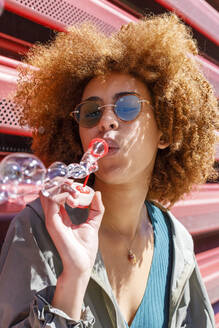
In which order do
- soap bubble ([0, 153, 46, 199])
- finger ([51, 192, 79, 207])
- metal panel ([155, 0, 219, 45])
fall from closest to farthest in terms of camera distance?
soap bubble ([0, 153, 46, 199]) → finger ([51, 192, 79, 207]) → metal panel ([155, 0, 219, 45])

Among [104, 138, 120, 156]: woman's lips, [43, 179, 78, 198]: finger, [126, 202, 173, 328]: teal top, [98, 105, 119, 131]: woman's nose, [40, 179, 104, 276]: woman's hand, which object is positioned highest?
[98, 105, 119, 131]: woman's nose

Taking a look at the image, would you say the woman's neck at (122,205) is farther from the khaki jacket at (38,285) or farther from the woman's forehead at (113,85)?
the woman's forehead at (113,85)

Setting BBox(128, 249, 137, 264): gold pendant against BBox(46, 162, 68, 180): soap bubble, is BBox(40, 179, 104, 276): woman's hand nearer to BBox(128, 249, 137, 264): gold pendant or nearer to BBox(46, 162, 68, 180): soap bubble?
BBox(46, 162, 68, 180): soap bubble

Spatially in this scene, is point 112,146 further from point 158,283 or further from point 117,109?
point 158,283

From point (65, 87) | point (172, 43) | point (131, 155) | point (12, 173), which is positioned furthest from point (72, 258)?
point (172, 43)

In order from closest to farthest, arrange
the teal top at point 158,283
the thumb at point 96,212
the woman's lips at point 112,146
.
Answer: the thumb at point 96,212 → the woman's lips at point 112,146 → the teal top at point 158,283

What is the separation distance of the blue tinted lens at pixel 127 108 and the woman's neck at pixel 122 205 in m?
0.24

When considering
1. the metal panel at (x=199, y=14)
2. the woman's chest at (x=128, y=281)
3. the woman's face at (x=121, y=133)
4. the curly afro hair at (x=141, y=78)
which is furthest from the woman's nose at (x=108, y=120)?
the metal panel at (x=199, y=14)

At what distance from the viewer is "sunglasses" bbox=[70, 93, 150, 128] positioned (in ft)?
3.62

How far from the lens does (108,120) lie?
1.08 meters

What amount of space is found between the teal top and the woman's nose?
557 mm

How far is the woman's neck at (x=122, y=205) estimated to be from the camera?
126 centimetres

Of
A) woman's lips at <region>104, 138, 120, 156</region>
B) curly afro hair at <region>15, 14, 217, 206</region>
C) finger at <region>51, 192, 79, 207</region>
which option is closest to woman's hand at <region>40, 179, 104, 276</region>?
finger at <region>51, 192, 79, 207</region>

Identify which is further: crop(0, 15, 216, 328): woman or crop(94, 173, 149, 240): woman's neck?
crop(94, 173, 149, 240): woman's neck
